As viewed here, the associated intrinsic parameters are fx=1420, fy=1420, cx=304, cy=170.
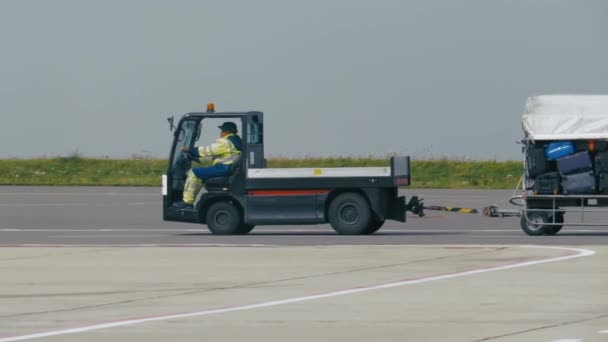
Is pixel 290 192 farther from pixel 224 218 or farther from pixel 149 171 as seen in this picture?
pixel 149 171

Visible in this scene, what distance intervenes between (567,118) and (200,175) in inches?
260

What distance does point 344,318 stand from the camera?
495 inches

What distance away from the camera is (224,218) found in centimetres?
2567

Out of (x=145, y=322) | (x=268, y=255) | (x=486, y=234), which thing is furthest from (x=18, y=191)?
(x=145, y=322)

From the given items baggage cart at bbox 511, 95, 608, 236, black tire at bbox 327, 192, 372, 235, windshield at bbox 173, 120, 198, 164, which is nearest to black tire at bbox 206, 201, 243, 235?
windshield at bbox 173, 120, 198, 164

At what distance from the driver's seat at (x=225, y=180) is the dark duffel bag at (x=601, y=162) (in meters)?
6.27

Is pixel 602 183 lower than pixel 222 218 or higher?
higher

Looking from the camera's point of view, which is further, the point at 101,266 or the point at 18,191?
the point at 18,191

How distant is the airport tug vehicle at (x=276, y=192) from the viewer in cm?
2506

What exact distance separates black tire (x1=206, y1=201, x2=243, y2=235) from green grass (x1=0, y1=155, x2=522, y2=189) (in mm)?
22976

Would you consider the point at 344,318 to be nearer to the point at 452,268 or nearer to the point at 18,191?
the point at 452,268

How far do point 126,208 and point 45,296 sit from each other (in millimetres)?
21417

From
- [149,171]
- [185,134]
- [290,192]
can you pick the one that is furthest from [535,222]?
[149,171]

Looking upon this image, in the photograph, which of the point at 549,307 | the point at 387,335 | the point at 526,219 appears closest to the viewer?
the point at 387,335
